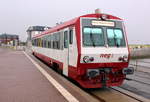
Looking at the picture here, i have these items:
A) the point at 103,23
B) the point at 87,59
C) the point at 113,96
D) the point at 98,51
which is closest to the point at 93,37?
the point at 98,51

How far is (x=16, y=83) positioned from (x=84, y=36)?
3.37 m

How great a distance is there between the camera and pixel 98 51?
7.88m

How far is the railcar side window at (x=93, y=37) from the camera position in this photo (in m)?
7.90

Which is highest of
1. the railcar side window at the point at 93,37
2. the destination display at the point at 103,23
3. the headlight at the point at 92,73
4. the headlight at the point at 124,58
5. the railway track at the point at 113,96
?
the destination display at the point at 103,23

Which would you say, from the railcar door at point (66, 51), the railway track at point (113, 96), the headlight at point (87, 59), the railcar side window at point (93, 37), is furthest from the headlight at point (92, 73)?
the railcar door at point (66, 51)

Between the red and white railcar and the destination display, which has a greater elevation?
the destination display

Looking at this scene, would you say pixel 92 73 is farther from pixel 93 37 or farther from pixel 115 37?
pixel 115 37

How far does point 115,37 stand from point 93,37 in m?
0.97

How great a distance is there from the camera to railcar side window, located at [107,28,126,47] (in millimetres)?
8266

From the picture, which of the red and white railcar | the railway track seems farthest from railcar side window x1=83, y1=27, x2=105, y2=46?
the railway track

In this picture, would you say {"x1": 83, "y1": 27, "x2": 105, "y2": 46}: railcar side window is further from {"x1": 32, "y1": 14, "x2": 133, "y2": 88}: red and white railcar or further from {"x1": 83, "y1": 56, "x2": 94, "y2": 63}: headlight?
{"x1": 83, "y1": 56, "x2": 94, "y2": 63}: headlight

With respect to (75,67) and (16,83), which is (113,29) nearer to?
(75,67)

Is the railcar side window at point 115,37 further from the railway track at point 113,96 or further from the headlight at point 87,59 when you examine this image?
the railway track at point 113,96

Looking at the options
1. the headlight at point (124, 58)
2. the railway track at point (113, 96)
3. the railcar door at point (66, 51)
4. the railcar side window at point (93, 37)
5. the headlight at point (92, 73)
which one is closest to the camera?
the railway track at point (113, 96)
